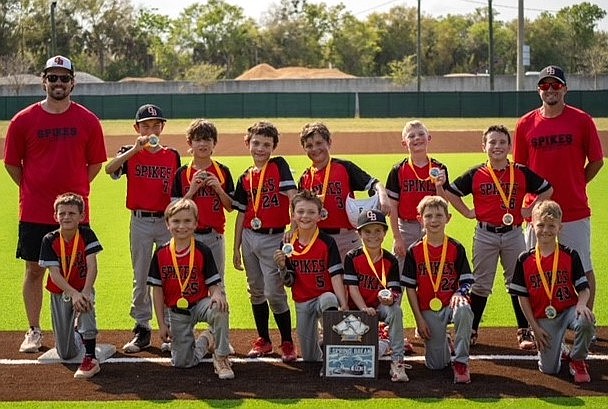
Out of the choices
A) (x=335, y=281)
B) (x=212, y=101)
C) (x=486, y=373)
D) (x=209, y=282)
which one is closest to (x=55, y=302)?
(x=209, y=282)

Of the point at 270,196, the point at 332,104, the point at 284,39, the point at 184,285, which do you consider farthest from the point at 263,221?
the point at 284,39

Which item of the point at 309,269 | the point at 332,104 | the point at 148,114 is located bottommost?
the point at 309,269

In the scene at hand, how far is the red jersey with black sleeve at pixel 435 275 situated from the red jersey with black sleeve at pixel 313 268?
2.00 feet

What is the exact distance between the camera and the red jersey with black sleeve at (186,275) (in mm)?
7145

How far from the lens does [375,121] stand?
4831 centimetres

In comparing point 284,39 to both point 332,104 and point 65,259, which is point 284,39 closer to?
point 332,104

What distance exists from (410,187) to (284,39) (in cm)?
9993

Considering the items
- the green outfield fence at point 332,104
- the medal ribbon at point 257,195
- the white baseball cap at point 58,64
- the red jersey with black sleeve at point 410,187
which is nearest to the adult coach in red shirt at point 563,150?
the red jersey with black sleeve at point 410,187

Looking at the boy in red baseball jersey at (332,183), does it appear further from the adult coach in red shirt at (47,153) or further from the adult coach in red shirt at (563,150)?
the adult coach in red shirt at (47,153)

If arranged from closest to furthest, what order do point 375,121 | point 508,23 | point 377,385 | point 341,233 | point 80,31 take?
1. point 377,385
2. point 341,233
3. point 375,121
4. point 80,31
5. point 508,23

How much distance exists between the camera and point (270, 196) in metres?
7.71

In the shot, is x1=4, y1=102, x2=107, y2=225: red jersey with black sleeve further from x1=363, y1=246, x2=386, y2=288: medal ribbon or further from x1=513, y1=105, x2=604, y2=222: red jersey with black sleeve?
x1=513, y1=105, x2=604, y2=222: red jersey with black sleeve

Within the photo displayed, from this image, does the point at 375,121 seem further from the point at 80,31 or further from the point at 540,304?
the point at 80,31

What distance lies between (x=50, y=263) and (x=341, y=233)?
2403 millimetres
